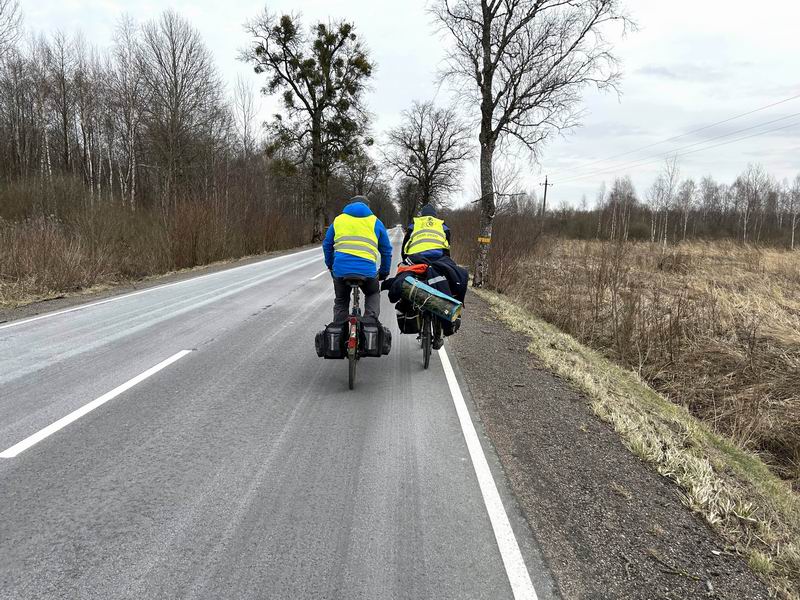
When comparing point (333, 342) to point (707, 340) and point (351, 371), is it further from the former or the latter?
point (707, 340)

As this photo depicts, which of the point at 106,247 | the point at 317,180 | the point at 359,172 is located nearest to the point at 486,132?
the point at 106,247

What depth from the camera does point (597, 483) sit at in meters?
3.48

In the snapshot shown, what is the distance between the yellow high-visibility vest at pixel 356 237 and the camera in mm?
5301

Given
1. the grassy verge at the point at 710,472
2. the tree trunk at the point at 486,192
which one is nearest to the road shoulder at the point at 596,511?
the grassy verge at the point at 710,472

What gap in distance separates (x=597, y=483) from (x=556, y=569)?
113 cm

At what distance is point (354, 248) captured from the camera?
5305mm

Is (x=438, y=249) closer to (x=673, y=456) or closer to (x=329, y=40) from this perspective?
(x=673, y=456)

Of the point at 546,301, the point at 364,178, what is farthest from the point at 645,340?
the point at 364,178

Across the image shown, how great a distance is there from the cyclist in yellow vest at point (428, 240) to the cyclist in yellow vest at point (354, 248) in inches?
35.1

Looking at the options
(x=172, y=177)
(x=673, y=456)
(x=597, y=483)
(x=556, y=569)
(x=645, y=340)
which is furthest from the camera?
(x=172, y=177)

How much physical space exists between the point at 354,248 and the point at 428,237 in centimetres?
143

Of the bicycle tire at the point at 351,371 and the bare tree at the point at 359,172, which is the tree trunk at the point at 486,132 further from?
the bicycle tire at the point at 351,371

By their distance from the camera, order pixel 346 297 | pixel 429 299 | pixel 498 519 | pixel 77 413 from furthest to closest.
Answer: pixel 429 299 → pixel 346 297 → pixel 77 413 → pixel 498 519

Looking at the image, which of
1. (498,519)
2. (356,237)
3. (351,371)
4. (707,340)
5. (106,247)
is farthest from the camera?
(106,247)
